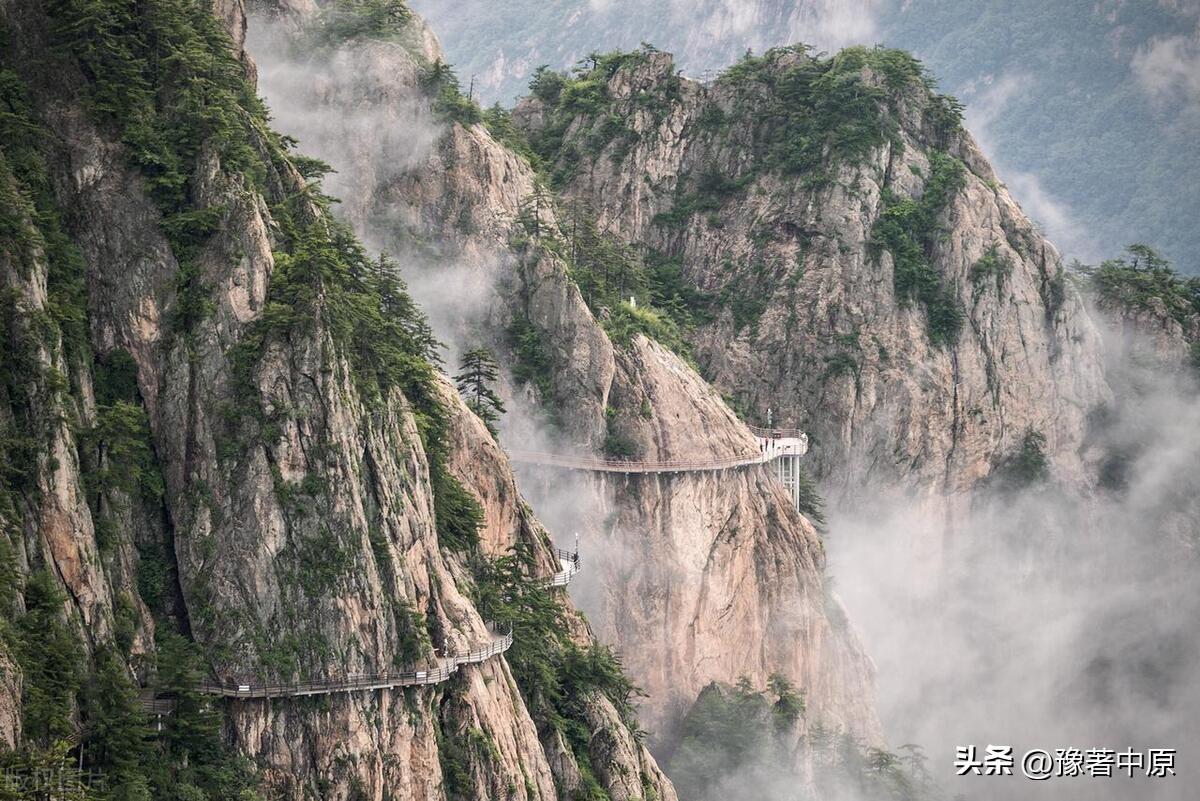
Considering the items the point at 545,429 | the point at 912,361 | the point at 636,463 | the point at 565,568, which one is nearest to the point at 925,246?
the point at 912,361

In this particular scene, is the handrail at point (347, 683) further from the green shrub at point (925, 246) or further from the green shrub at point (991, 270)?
the green shrub at point (991, 270)

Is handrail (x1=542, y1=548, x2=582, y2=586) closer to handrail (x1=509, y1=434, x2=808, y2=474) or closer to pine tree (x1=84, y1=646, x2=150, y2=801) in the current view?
handrail (x1=509, y1=434, x2=808, y2=474)

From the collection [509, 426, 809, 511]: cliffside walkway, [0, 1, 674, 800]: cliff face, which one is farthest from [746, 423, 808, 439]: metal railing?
[0, 1, 674, 800]: cliff face

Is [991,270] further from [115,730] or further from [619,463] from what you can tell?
[115,730]

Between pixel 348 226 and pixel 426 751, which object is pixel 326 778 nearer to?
pixel 426 751

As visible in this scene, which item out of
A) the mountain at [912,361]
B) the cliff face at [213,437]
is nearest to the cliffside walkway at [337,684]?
the cliff face at [213,437]

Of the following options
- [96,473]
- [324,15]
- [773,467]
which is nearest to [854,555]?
[773,467]
